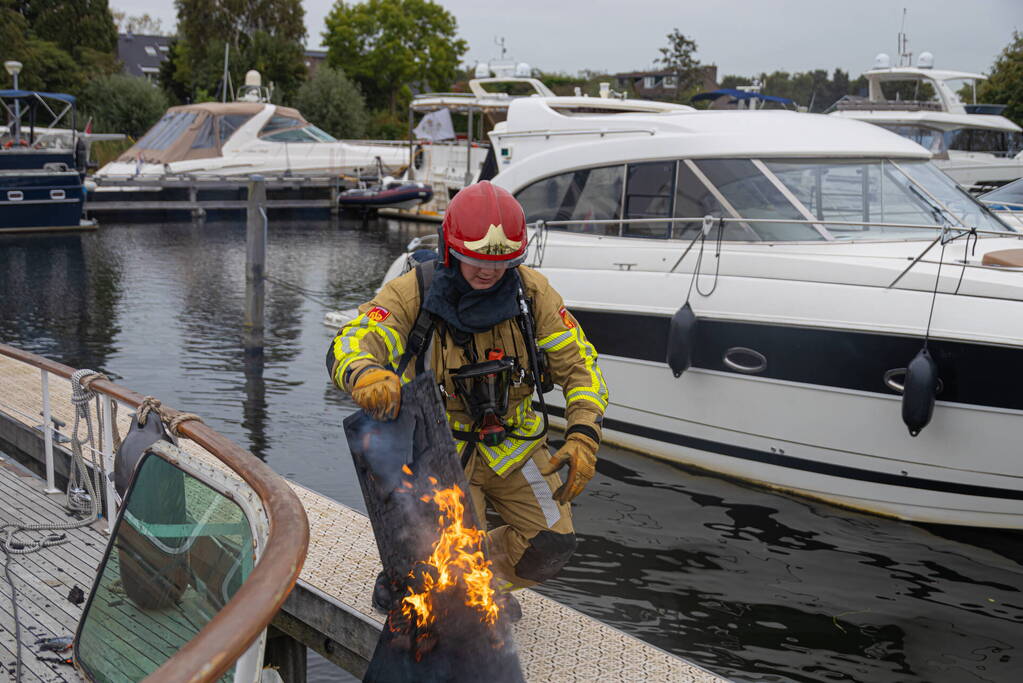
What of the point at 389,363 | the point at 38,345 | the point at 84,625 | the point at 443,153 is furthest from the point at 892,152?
the point at 443,153

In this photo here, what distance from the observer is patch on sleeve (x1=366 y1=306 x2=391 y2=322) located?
378cm

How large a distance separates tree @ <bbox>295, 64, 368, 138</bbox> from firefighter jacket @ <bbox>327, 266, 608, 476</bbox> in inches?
1799

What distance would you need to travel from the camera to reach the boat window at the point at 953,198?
8.22 metres

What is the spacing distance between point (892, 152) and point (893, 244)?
0.96 metres

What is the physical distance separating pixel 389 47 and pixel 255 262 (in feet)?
185

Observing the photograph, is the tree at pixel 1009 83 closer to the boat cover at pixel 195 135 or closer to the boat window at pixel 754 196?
the boat cover at pixel 195 135

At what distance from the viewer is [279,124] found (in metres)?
32.3

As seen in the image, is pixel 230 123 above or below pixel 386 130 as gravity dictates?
below

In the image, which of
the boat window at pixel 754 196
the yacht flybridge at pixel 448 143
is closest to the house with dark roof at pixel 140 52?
the yacht flybridge at pixel 448 143

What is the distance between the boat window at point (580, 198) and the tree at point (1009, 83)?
35.6 meters

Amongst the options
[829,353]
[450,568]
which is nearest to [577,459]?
[450,568]

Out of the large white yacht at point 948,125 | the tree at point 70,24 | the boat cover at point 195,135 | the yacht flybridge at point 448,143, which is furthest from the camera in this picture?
the tree at point 70,24

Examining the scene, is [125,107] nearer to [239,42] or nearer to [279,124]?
[279,124]

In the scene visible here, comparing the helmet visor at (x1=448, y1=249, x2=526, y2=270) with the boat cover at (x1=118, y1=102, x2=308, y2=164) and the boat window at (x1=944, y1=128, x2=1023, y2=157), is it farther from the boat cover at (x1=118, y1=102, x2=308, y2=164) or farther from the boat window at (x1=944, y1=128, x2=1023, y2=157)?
the boat cover at (x1=118, y1=102, x2=308, y2=164)
